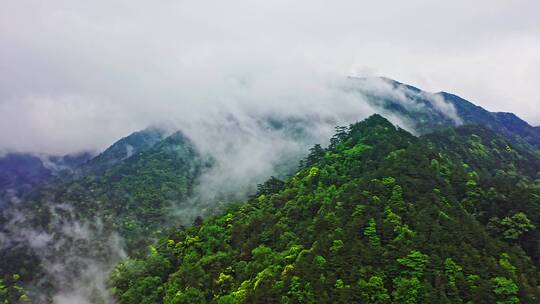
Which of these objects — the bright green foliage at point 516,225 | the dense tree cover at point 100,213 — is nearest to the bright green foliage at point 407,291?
the bright green foliage at point 516,225

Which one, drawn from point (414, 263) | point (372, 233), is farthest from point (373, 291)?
point (372, 233)

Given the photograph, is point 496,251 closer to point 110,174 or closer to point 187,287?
point 187,287

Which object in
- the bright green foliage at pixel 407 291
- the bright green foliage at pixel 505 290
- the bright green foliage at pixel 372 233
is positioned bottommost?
the bright green foliage at pixel 505 290

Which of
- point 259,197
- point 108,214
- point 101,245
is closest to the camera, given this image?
point 259,197

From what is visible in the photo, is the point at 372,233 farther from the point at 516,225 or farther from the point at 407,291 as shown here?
the point at 516,225

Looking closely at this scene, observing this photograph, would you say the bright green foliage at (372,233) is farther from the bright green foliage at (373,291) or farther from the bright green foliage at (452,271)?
the bright green foliage at (452,271)

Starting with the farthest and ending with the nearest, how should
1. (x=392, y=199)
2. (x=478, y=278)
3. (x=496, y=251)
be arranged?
(x=392, y=199) → (x=496, y=251) → (x=478, y=278)

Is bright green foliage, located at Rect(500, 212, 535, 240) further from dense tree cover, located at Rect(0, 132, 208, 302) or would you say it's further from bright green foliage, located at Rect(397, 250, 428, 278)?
dense tree cover, located at Rect(0, 132, 208, 302)

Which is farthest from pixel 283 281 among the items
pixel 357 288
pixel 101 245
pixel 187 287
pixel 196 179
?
pixel 196 179
